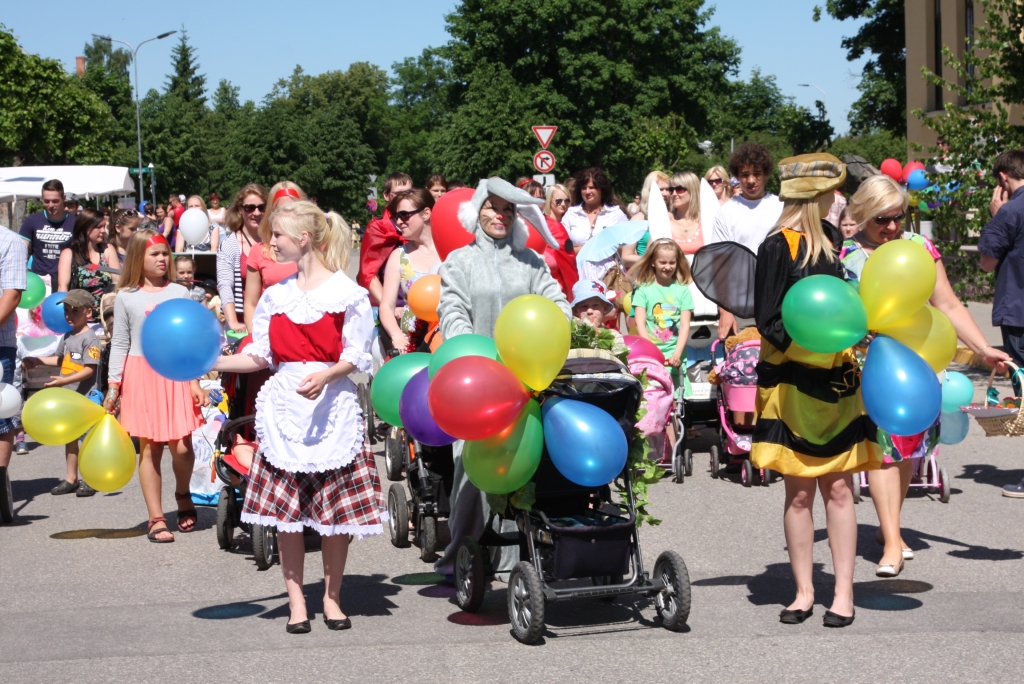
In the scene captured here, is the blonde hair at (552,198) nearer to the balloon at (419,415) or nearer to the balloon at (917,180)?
the balloon at (419,415)

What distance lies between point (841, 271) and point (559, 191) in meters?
7.35

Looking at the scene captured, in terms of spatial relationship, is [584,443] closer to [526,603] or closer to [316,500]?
[526,603]

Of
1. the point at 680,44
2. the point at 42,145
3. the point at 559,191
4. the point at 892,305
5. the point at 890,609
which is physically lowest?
the point at 890,609

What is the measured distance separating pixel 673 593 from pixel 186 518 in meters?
3.86

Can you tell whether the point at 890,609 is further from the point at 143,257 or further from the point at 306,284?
the point at 143,257

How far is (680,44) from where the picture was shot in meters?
55.8

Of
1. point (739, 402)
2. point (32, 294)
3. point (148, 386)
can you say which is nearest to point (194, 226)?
point (32, 294)

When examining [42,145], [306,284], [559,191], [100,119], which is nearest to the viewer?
[306,284]

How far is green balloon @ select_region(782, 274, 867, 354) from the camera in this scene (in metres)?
5.14

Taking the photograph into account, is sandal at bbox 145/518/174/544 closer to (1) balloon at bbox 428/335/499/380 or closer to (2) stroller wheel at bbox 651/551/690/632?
(1) balloon at bbox 428/335/499/380

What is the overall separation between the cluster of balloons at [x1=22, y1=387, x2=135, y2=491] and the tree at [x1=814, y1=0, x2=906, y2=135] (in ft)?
127

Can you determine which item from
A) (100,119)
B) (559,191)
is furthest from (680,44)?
(559,191)

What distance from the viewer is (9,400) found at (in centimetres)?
802

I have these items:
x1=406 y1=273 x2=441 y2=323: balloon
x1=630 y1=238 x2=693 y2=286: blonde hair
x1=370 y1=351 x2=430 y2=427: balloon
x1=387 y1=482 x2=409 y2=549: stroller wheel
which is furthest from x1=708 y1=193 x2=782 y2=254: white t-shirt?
x1=370 y1=351 x2=430 y2=427: balloon
